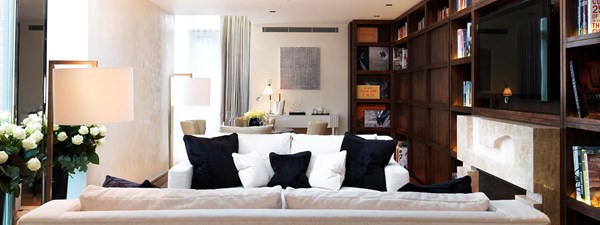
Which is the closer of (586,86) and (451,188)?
(451,188)

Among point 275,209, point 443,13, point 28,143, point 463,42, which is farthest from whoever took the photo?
point 443,13

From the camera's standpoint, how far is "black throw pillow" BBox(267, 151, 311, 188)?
3.74 m

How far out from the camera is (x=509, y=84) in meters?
3.73

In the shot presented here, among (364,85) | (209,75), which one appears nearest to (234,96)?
(209,75)

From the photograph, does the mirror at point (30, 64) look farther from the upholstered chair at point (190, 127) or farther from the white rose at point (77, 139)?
the upholstered chair at point (190, 127)

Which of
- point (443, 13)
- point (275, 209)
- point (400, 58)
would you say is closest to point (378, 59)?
point (400, 58)

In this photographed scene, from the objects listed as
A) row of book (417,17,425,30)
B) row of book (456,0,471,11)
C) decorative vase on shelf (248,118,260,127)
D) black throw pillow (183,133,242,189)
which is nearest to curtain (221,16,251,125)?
decorative vase on shelf (248,118,260,127)

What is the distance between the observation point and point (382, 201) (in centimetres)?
192

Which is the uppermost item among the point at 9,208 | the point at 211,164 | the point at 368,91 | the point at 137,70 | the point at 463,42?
the point at 463,42

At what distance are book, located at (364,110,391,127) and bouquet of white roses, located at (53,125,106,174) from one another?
16.5ft

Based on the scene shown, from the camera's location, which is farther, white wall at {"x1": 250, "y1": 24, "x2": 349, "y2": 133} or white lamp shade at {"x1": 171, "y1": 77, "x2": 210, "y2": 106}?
white wall at {"x1": 250, "y1": 24, "x2": 349, "y2": 133}

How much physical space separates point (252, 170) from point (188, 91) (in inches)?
87.5

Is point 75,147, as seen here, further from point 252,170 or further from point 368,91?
point 368,91

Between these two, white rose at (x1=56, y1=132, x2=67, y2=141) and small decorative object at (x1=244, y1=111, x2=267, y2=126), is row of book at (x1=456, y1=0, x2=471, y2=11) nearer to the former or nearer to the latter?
small decorative object at (x1=244, y1=111, x2=267, y2=126)
